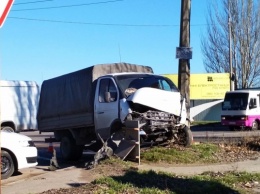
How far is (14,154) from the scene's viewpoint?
11031 mm

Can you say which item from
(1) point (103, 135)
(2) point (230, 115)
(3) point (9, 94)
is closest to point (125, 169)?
(1) point (103, 135)

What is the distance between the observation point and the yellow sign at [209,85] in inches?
1872

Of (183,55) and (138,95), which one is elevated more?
(183,55)

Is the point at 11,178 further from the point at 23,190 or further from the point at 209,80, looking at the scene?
the point at 209,80

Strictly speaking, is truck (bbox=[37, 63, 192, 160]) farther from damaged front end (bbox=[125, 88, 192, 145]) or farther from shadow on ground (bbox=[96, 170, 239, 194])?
shadow on ground (bbox=[96, 170, 239, 194])

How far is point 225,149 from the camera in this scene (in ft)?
44.7

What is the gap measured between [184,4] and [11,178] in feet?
25.6

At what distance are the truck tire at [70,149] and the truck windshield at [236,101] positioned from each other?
739 inches

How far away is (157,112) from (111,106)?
51.2 inches

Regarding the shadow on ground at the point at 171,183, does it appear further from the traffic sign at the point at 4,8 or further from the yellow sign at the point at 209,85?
the yellow sign at the point at 209,85

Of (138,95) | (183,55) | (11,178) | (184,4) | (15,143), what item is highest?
(184,4)

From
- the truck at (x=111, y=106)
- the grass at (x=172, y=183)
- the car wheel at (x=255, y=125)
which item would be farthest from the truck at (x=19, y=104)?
the car wheel at (x=255, y=125)

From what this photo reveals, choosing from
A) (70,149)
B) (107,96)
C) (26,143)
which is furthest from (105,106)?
Result: (70,149)

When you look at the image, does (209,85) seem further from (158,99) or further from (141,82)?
(158,99)
